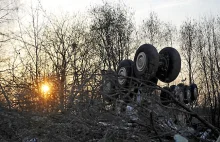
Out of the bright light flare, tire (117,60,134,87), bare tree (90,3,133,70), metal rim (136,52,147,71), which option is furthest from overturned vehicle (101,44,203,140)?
bare tree (90,3,133,70)

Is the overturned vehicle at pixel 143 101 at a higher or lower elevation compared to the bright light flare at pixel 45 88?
lower

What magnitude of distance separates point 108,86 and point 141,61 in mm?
4467

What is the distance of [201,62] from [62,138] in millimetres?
26456

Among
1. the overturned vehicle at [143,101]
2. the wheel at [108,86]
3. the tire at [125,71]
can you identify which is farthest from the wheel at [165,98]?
the wheel at [108,86]

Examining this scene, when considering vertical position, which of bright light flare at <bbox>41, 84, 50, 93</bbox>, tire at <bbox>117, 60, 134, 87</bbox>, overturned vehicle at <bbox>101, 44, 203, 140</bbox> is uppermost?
tire at <bbox>117, 60, 134, 87</bbox>

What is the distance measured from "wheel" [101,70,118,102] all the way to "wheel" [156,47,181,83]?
3906 millimetres

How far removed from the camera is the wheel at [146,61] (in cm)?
776

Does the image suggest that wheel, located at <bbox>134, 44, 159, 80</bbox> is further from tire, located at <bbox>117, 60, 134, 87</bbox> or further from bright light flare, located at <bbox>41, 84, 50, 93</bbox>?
bright light flare, located at <bbox>41, 84, 50, 93</bbox>

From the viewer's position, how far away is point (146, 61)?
27.3 feet

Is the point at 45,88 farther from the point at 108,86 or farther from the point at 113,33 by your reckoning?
the point at 113,33

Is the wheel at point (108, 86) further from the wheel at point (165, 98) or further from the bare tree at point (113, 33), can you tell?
the bare tree at point (113, 33)

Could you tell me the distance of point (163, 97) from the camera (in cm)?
448

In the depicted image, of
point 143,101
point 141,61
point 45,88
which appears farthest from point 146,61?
point 45,88

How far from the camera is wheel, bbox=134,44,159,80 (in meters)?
7.76
